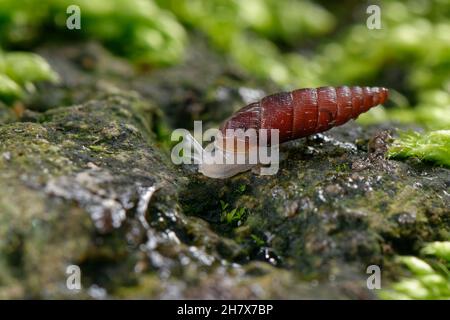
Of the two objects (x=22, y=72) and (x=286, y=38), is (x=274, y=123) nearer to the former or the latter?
(x=22, y=72)

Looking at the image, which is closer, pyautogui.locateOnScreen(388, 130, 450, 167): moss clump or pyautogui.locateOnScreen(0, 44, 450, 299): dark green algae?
pyautogui.locateOnScreen(0, 44, 450, 299): dark green algae

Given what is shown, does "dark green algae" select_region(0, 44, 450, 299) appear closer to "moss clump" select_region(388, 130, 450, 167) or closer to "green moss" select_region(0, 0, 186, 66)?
"moss clump" select_region(388, 130, 450, 167)

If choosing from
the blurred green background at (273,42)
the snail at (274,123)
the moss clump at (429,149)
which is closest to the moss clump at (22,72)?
the blurred green background at (273,42)

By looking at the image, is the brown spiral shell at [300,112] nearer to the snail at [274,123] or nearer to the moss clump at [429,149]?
the snail at [274,123]

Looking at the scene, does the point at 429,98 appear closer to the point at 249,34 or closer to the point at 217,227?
the point at 249,34

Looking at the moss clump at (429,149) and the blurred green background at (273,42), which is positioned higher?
the blurred green background at (273,42)

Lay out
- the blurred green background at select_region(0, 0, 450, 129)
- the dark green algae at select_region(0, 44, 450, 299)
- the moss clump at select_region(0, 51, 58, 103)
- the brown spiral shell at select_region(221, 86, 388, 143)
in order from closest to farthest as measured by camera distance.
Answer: the dark green algae at select_region(0, 44, 450, 299) < the brown spiral shell at select_region(221, 86, 388, 143) < the moss clump at select_region(0, 51, 58, 103) < the blurred green background at select_region(0, 0, 450, 129)

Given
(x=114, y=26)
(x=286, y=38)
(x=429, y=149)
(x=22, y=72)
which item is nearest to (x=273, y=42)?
(x=286, y=38)

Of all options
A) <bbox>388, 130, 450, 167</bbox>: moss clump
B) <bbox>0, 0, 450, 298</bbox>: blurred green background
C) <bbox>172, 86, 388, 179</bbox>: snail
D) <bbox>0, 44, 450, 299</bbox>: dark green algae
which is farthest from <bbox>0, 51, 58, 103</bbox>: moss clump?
<bbox>388, 130, 450, 167</bbox>: moss clump
